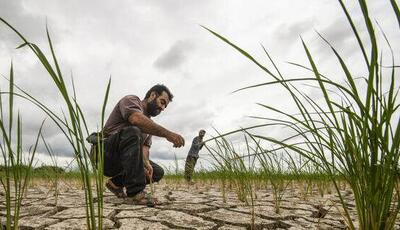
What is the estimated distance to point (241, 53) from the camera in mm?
706

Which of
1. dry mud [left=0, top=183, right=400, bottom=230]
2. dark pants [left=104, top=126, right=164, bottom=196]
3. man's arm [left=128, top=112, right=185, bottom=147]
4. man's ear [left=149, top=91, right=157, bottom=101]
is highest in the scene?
man's ear [left=149, top=91, right=157, bottom=101]

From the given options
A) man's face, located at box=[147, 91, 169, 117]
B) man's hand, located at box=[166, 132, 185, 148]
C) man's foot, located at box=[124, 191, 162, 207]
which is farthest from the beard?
man's foot, located at box=[124, 191, 162, 207]

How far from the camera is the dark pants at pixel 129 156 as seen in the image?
7.34ft

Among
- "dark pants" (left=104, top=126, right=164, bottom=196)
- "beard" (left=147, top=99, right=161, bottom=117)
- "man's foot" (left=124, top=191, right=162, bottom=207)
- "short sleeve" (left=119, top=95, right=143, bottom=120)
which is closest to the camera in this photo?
"man's foot" (left=124, top=191, right=162, bottom=207)

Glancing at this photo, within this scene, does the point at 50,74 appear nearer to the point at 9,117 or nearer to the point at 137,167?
the point at 9,117

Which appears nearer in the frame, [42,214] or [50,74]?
[50,74]

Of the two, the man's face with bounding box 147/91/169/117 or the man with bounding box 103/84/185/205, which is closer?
the man with bounding box 103/84/185/205

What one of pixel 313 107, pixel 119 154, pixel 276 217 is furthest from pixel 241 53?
pixel 119 154

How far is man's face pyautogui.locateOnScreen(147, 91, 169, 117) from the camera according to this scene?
9.07ft

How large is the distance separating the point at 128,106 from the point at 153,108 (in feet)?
1.44

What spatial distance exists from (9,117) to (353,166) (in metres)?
0.85

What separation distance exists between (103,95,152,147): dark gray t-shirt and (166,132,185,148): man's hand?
0.28 metres

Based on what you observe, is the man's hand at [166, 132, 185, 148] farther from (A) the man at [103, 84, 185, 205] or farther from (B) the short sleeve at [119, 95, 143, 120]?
(B) the short sleeve at [119, 95, 143, 120]

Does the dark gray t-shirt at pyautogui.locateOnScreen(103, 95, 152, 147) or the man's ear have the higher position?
the man's ear
